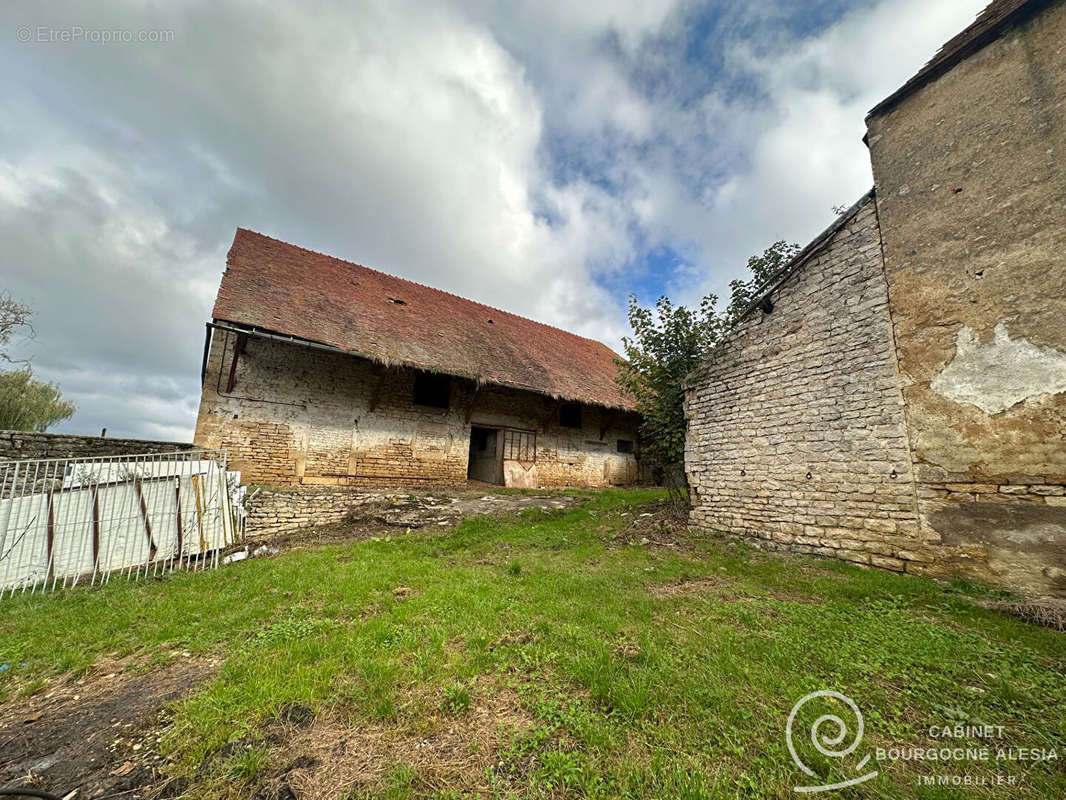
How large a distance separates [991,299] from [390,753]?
278 inches

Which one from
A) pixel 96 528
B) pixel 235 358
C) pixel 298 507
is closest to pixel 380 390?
pixel 235 358

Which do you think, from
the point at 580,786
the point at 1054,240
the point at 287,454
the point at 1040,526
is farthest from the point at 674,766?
the point at 287,454

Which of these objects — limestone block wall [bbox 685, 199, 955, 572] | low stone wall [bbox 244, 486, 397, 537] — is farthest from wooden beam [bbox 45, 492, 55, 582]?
limestone block wall [bbox 685, 199, 955, 572]

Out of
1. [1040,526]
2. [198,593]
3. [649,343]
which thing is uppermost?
[649,343]

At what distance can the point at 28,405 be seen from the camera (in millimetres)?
17953

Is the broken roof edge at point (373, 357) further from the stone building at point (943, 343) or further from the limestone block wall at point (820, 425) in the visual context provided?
the stone building at point (943, 343)

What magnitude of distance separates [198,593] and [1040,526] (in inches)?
355

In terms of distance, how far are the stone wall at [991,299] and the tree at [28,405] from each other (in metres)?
26.6

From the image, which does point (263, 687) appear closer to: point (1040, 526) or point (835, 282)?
point (1040, 526)

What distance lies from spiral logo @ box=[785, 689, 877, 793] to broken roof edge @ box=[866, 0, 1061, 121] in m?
7.52

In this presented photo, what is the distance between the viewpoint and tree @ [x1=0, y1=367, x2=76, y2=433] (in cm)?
1653

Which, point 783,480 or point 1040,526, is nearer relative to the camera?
point 1040,526

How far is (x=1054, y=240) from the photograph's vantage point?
416 cm

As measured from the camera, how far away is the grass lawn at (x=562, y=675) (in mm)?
1908
